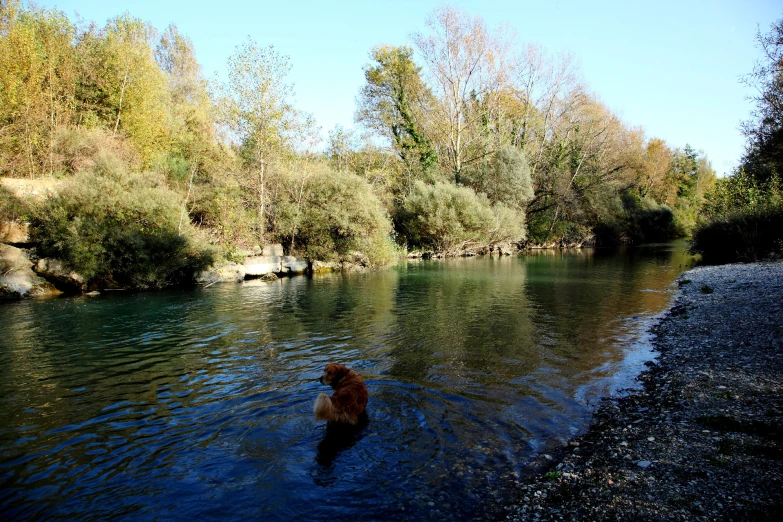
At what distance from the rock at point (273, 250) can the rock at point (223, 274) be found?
2.61m

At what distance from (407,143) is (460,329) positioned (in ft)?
125

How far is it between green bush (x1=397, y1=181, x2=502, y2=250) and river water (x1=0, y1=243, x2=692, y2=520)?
24.5 m

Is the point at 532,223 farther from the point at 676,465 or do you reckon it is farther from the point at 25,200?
the point at 676,465

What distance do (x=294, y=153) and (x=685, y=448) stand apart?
30380 mm

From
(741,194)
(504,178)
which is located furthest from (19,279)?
(504,178)

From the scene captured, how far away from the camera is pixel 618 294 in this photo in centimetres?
1992

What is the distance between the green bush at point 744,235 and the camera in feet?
84.9

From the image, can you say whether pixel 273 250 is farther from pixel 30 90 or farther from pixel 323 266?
pixel 30 90

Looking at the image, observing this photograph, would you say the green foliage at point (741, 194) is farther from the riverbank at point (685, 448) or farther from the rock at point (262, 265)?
the rock at point (262, 265)

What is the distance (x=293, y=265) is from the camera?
29984 mm

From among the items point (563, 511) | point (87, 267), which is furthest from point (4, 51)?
point (563, 511)

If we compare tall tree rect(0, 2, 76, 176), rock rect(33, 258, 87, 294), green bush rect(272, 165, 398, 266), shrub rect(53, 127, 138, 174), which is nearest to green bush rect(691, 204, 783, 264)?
green bush rect(272, 165, 398, 266)

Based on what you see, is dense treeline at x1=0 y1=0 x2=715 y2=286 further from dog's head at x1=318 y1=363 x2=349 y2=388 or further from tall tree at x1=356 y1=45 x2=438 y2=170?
dog's head at x1=318 y1=363 x2=349 y2=388

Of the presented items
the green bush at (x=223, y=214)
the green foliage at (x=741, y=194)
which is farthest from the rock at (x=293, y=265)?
the green foliage at (x=741, y=194)
